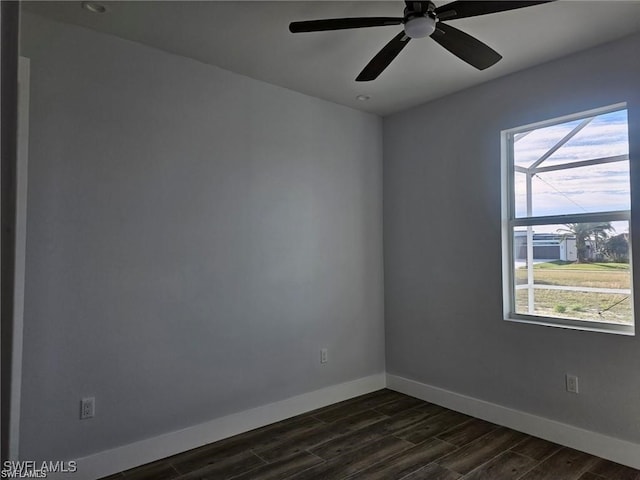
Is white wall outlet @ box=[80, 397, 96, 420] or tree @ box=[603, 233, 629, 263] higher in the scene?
tree @ box=[603, 233, 629, 263]

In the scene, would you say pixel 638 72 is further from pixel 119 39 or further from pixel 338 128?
pixel 119 39

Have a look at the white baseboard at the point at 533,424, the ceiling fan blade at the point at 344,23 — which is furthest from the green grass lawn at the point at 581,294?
the ceiling fan blade at the point at 344,23

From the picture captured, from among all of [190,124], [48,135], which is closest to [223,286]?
[190,124]

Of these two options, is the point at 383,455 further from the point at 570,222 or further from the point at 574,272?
the point at 570,222

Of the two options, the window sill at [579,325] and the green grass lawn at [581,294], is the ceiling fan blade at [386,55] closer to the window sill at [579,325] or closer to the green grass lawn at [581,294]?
the green grass lawn at [581,294]

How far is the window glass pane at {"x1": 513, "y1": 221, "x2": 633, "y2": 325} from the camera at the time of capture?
2.72 metres

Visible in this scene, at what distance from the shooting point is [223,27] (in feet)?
8.20

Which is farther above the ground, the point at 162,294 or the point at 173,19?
the point at 173,19

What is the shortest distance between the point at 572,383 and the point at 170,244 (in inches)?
116

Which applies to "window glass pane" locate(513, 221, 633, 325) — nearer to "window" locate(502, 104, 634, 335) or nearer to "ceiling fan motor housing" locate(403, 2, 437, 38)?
"window" locate(502, 104, 634, 335)

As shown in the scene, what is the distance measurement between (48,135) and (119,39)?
0.78m

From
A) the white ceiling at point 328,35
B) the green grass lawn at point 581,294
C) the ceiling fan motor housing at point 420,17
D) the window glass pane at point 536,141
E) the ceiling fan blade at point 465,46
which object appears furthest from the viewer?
the window glass pane at point 536,141

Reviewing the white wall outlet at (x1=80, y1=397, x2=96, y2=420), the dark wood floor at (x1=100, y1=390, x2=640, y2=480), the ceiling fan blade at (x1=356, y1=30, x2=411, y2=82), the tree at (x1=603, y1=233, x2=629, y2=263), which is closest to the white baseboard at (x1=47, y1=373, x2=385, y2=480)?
the dark wood floor at (x1=100, y1=390, x2=640, y2=480)

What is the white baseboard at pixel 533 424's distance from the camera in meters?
2.59
